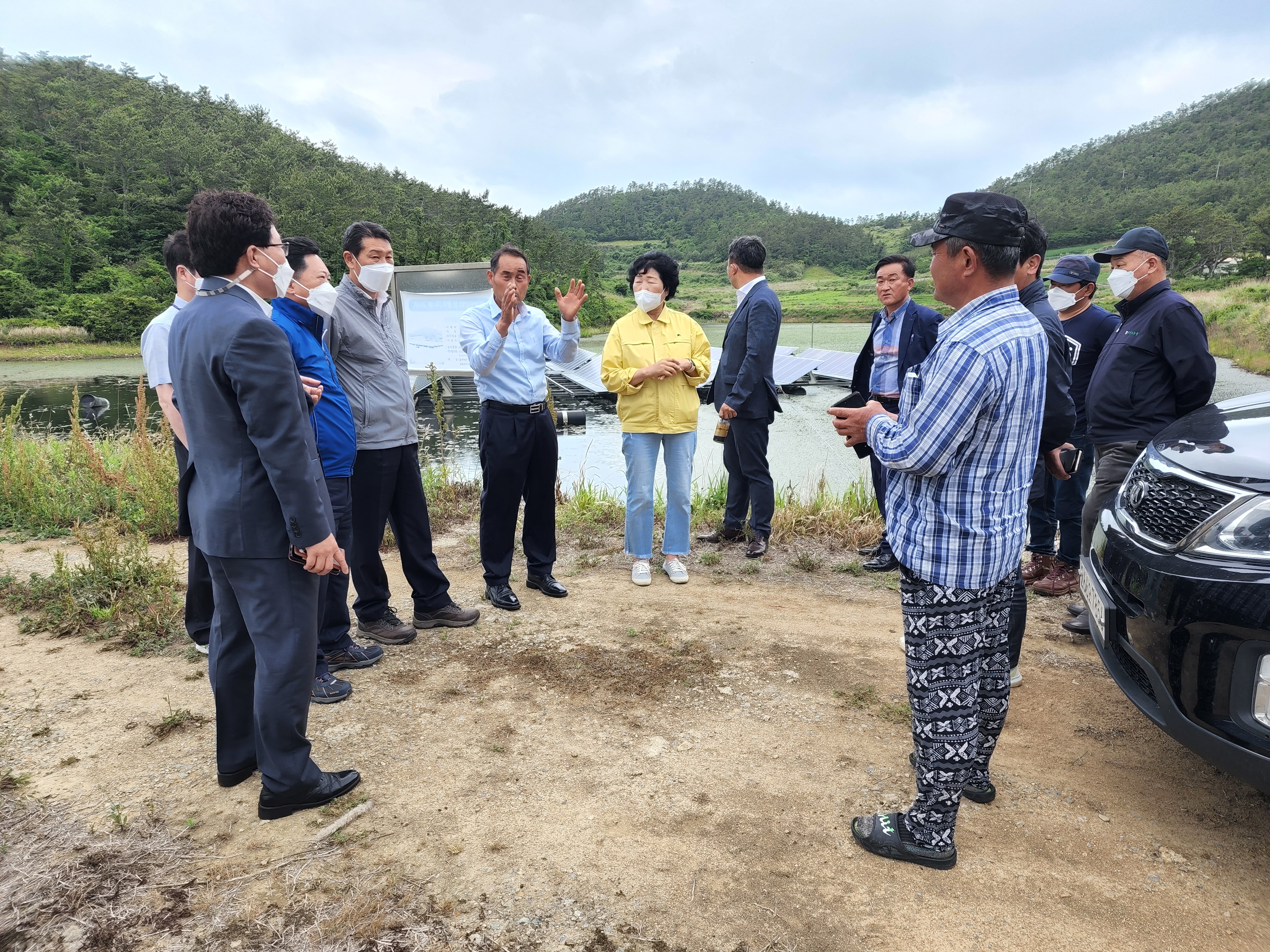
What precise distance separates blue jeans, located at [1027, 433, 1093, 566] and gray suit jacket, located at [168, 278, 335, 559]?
393 centimetres

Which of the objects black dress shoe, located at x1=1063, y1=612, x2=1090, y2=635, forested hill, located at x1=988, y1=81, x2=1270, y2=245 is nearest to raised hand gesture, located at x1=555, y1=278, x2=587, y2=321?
black dress shoe, located at x1=1063, y1=612, x2=1090, y2=635

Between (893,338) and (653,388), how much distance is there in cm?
163

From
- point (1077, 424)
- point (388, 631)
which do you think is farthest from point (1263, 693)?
point (388, 631)

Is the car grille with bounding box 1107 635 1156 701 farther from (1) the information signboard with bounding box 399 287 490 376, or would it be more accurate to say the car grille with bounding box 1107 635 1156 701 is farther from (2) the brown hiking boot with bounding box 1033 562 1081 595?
(1) the information signboard with bounding box 399 287 490 376

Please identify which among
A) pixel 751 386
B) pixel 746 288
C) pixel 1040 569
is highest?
pixel 746 288

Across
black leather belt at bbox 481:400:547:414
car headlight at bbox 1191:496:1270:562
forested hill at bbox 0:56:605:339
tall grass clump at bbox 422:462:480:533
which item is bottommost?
tall grass clump at bbox 422:462:480:533

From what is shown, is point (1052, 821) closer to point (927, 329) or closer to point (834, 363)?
point (927, 329)

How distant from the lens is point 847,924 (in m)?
1.76

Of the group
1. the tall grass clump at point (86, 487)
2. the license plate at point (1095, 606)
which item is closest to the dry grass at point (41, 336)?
the tall grass clump at point (86, 487)

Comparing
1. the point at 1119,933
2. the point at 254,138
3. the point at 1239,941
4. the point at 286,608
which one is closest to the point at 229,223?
the point at 286,608

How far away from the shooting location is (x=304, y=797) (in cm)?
221

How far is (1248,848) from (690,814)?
1620 millimetres

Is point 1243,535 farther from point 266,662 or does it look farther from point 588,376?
point 588,376

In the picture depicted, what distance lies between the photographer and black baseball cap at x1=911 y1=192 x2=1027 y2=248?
1.68 meters
